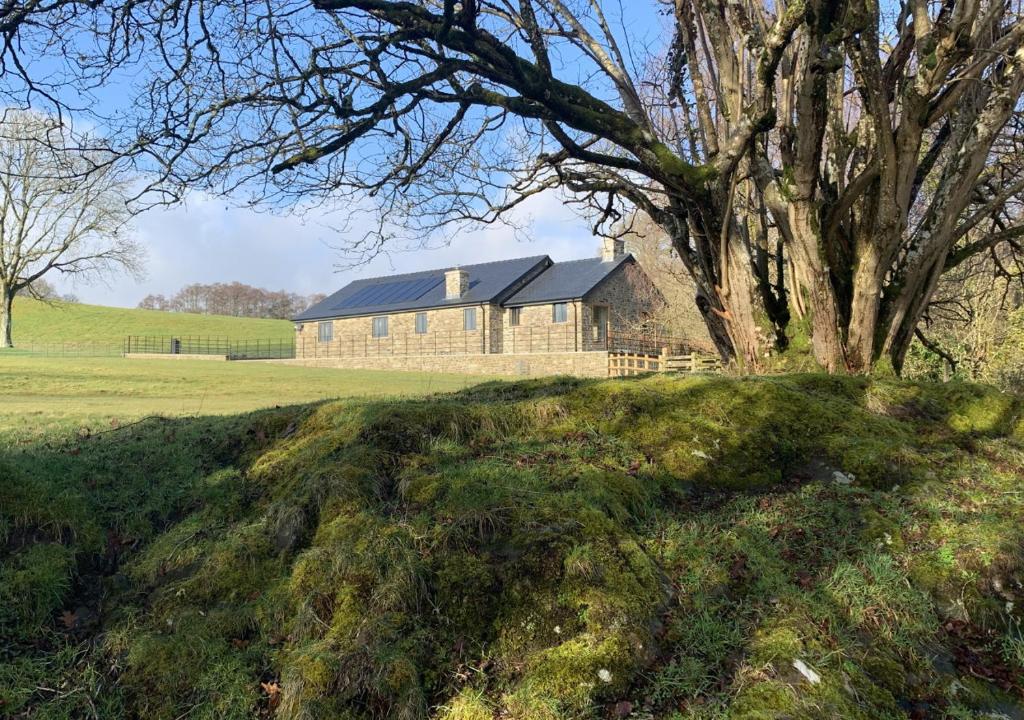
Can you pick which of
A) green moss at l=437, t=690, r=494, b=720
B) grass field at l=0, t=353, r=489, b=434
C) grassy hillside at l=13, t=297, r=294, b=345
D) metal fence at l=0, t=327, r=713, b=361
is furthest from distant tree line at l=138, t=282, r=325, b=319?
green moss at l=437, t=690, r=494, b=720

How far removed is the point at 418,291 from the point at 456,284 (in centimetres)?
454

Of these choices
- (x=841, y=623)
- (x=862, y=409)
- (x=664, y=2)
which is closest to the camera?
(x=841, y=623)

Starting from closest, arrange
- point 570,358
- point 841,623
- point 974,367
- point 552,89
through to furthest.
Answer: point 841,623
point 552,89
point 974,367
point 570,358

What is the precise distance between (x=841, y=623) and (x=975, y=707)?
59 cm

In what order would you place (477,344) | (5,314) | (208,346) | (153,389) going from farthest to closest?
(208,346)
(5,314)
(477,344)
(153,389)

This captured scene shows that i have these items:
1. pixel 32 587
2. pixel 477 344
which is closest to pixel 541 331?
pixel 477 344

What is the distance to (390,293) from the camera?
46.6 m

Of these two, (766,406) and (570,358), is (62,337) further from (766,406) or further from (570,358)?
(766,406)

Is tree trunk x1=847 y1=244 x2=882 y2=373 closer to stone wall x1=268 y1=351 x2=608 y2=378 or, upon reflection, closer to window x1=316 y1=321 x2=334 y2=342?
stone wall x1=268 y1=351 x2=608 y2=378

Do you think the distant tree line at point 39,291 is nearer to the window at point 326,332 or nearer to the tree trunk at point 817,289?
the window at point 326,332

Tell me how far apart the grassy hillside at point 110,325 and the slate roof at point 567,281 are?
3862 centimetres

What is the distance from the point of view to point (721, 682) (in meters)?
2.94

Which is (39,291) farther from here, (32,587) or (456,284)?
(32,587)

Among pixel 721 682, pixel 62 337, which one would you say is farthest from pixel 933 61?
pixel 62 337
